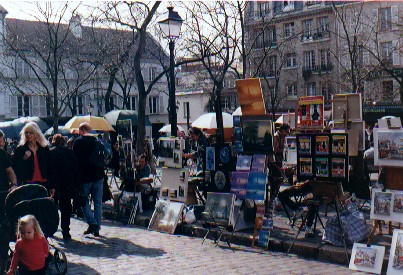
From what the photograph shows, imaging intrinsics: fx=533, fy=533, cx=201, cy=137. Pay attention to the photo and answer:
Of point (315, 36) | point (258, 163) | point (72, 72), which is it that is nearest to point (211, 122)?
point (258, 163)

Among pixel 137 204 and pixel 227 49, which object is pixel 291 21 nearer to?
pixel 227 49

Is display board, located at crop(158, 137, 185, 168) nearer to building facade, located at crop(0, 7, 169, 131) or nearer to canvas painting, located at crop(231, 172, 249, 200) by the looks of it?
canvas painting, located at crop(231, 172, 249, 200)

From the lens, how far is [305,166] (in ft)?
26.4

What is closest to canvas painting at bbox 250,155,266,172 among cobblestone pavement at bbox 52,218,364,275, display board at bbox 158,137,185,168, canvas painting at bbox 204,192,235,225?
canvas painting at bbox 204,192,235,225

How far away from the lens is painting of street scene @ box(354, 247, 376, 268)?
6.74 m

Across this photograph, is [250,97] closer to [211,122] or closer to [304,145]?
[304,145]

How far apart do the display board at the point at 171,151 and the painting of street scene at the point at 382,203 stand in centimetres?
396

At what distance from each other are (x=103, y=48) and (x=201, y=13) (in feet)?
25.7

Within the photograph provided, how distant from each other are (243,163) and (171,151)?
1.69 meters

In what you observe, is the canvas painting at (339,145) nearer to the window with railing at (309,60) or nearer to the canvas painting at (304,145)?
the canvas painting at (304,145)

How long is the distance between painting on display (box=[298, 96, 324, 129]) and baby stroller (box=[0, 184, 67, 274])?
4258mm

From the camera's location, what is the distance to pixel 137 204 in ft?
Answer: 36.6

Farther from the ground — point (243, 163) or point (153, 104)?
point (153, 104)

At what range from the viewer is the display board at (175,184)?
984cm
